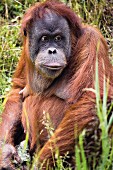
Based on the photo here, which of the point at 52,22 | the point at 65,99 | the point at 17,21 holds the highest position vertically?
the point at 52,22

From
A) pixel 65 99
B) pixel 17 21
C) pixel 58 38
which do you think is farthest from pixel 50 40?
pixel 17 21

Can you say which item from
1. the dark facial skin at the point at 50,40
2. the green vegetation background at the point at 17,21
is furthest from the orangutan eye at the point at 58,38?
the green vegetation background at the point at 17,21

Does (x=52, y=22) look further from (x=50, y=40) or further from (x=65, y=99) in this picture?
(x=65, y=99)

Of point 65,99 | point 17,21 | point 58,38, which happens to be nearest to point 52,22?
point 58,38

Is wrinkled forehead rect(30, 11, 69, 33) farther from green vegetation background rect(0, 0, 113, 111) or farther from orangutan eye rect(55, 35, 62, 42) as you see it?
green vegetation background rect(0, 0, 113, 111)

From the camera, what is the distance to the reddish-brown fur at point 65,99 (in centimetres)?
370

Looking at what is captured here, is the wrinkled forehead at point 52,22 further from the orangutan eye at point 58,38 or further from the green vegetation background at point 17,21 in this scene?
the green vegetation background at point 17,21

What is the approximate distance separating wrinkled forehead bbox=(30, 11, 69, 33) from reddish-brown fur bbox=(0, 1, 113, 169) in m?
0.04

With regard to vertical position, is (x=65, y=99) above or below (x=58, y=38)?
below

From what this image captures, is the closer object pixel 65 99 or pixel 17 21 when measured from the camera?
pixel 65 99

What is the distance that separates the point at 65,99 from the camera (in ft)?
12.9

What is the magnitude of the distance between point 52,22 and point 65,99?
496 mm

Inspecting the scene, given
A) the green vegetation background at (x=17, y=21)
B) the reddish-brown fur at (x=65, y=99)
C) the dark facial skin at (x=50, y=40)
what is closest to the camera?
the reddish-brown fur at (x=65, y=99)

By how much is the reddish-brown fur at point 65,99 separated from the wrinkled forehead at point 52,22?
36mm
